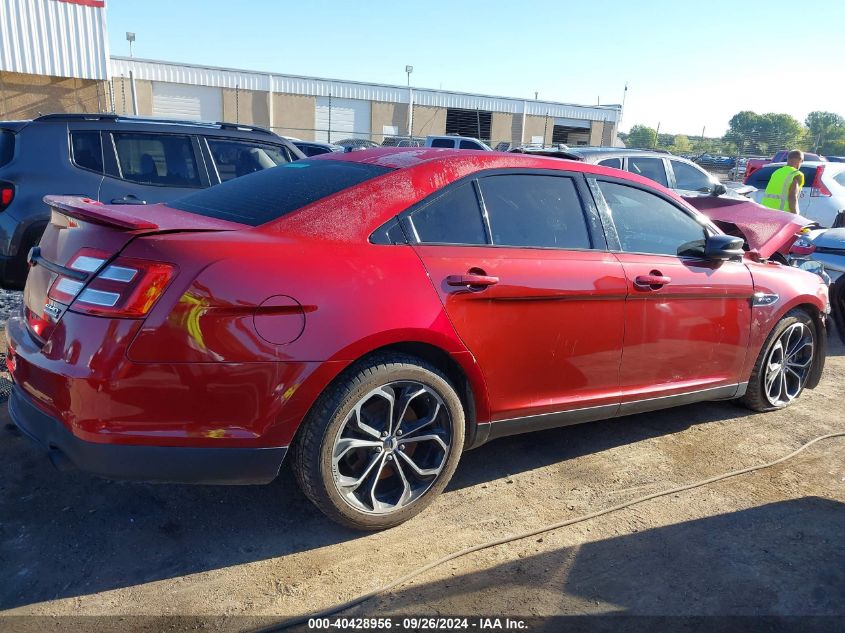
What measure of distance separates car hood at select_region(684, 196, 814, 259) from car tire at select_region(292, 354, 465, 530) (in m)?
4.56

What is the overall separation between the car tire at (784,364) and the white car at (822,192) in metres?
8.63

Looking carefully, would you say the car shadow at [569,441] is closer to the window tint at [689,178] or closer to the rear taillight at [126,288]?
the rear taillight at [126,288]

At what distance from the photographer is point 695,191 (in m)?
8.70

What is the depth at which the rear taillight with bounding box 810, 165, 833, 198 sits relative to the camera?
12.6 meters

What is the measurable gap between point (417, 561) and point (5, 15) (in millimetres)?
22371

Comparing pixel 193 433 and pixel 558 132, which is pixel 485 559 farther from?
pixel 558 132

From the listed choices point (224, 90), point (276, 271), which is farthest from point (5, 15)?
point (276, 271)

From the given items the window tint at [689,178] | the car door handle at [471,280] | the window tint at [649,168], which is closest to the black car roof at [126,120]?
the car door handle at [471,280]

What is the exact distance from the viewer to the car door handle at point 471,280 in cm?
295

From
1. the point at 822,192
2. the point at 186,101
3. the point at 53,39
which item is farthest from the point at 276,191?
the point at 186,101

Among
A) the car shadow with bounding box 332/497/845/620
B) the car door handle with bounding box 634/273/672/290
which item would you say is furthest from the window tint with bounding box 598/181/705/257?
the car shadow with bounding box 332/497/845/620

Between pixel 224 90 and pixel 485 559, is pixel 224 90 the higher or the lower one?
the higher one

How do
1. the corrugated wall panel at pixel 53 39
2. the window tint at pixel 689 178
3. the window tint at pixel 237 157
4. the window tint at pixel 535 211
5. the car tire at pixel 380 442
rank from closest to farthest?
the car tire at pixel 380 442 → the window tint at pixel 535 211 → the window tint at pixel 237 157 → the window tint at pixel 689 178 → the corrugated wall panel at pixel 53 39

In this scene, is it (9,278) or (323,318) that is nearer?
(323,318)
